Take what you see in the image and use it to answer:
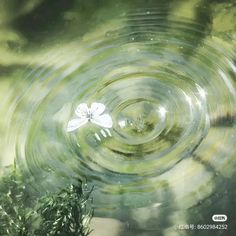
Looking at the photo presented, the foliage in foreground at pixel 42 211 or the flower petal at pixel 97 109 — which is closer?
the foliage in foreground at pixel 42 211

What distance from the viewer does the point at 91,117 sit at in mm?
1593

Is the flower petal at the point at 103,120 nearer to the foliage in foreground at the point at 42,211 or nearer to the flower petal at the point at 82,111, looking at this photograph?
the flower petal at the point at 82,111

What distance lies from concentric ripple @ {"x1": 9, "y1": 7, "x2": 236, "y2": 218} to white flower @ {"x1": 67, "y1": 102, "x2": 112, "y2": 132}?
2cm

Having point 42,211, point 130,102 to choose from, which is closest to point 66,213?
point 42,211

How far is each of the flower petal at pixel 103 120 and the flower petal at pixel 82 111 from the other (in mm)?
31

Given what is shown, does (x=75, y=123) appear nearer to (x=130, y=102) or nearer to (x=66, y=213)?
(x=130, y=102)

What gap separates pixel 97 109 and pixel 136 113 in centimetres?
12

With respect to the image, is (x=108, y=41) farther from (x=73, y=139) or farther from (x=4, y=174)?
(x=4, y=174)

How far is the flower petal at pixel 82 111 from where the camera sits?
5.24ft

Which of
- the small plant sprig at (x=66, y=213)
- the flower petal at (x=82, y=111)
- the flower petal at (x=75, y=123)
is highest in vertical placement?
the flower petal at (x=82, y=111)

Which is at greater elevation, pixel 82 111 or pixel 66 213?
pixel 82 111

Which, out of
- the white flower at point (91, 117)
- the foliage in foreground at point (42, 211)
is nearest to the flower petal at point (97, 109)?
the white flower at point (91, 117)

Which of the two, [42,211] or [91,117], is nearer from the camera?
[42,211]

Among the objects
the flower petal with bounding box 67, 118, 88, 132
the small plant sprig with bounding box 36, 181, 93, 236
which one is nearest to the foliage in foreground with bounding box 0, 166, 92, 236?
the small plant sprig with bounding box 36, 181, 93, 236
